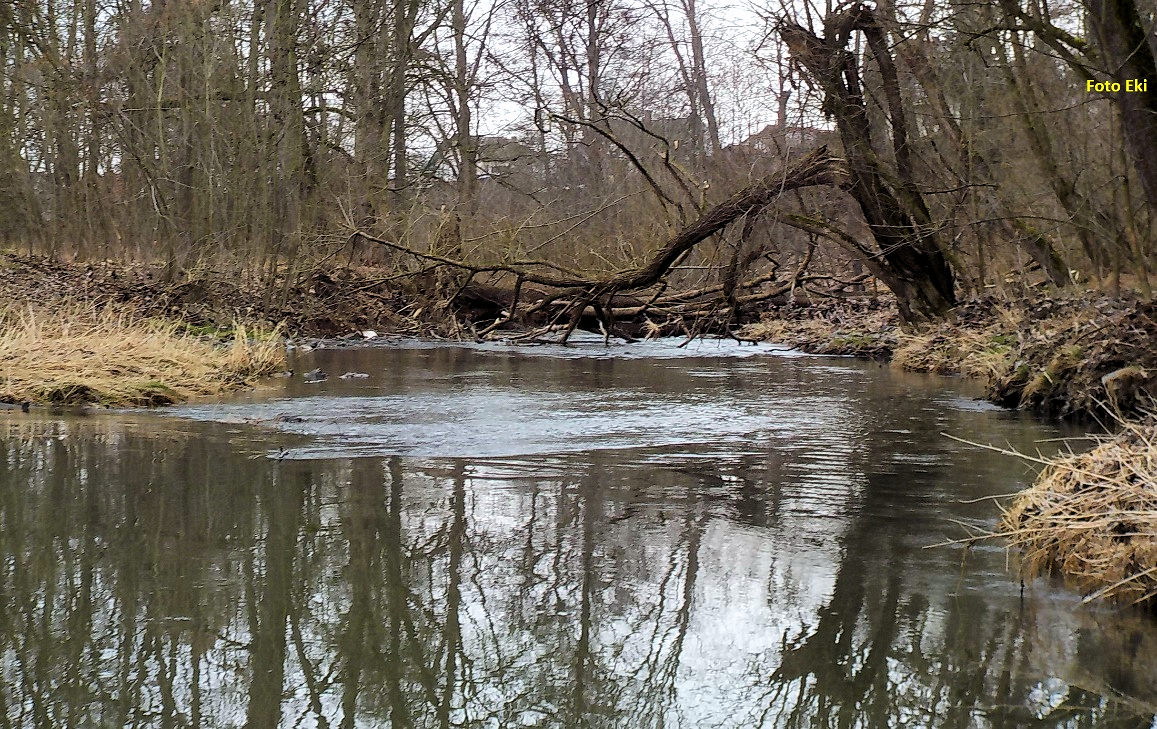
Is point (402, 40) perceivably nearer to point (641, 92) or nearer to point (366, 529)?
point (641, 92)

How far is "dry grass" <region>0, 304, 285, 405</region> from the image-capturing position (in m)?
11.4

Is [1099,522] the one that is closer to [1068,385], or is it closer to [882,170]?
[1068,385]

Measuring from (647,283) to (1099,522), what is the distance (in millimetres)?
13856

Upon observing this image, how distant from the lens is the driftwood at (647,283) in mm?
16203

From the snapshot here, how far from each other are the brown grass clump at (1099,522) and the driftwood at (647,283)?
33.1 ft

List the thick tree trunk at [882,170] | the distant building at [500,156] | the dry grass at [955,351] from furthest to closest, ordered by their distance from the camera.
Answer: the distant building at [500,156], the thick tree trunk at [882,170], the dry grass at [955,351]

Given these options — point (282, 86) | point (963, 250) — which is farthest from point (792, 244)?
point (282, 86)

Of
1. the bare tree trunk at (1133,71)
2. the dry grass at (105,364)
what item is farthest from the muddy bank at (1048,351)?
the dry grass at (105,364)

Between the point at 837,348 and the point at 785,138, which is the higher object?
the point at 785,138

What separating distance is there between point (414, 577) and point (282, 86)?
18.5 metres

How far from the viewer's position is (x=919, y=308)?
17266 millimetres

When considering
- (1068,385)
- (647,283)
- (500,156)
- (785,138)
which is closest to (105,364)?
Answer: (647,283)

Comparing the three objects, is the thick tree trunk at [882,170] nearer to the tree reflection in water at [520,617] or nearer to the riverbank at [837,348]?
the riverbank at [837,348]

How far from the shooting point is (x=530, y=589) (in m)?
4.73
